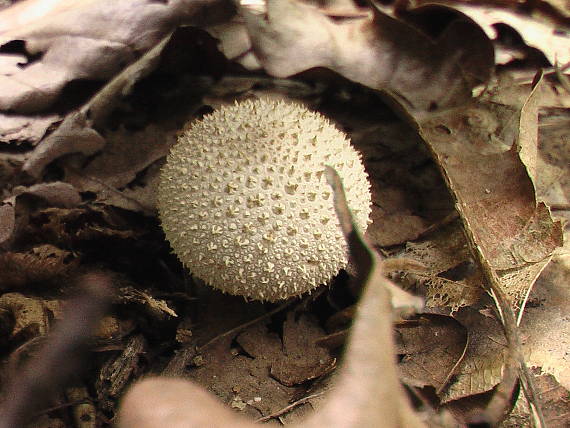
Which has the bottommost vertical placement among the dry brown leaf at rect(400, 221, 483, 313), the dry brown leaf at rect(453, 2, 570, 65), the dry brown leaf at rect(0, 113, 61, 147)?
the dry brown leaf at rect(400, 221, 483, 313)

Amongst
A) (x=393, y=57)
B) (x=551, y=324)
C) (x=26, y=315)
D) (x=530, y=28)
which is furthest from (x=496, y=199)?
(x=26, y=315)

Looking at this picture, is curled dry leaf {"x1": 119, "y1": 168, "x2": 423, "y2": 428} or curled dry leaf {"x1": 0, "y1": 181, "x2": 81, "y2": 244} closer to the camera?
curled dry leaf {"x1": 119, "y1": 168, "x2": 423, "y2": 428}

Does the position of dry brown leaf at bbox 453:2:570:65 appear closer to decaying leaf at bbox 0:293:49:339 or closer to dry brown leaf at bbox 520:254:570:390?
dry brown leaf at bbox 520:254:570:390

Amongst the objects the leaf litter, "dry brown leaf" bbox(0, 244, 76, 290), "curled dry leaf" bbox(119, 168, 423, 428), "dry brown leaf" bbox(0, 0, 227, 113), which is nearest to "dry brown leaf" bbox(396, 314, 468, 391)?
the leaf litter

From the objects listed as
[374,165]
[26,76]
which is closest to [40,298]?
[26,76]

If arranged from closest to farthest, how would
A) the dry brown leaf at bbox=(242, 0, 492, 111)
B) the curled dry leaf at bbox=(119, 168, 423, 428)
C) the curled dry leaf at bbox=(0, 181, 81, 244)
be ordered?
the curled dry leaf at bbox=(119, 168, 423, 428), the curled dry leaf at bbox=(0, 181, 81, 244), the dry brown leaf at bbox=(242, 0, 492, 111)

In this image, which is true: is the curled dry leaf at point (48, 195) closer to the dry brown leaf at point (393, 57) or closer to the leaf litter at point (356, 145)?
the leaf litter at point (356, 145)

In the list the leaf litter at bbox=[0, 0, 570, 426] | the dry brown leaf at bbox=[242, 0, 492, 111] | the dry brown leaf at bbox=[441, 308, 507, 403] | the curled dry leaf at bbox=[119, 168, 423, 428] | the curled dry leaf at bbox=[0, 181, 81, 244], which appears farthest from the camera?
the dry brown leaf at bbox=[242, 0, 492, 111]

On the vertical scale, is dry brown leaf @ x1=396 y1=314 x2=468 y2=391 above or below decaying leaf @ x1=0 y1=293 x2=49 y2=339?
below
